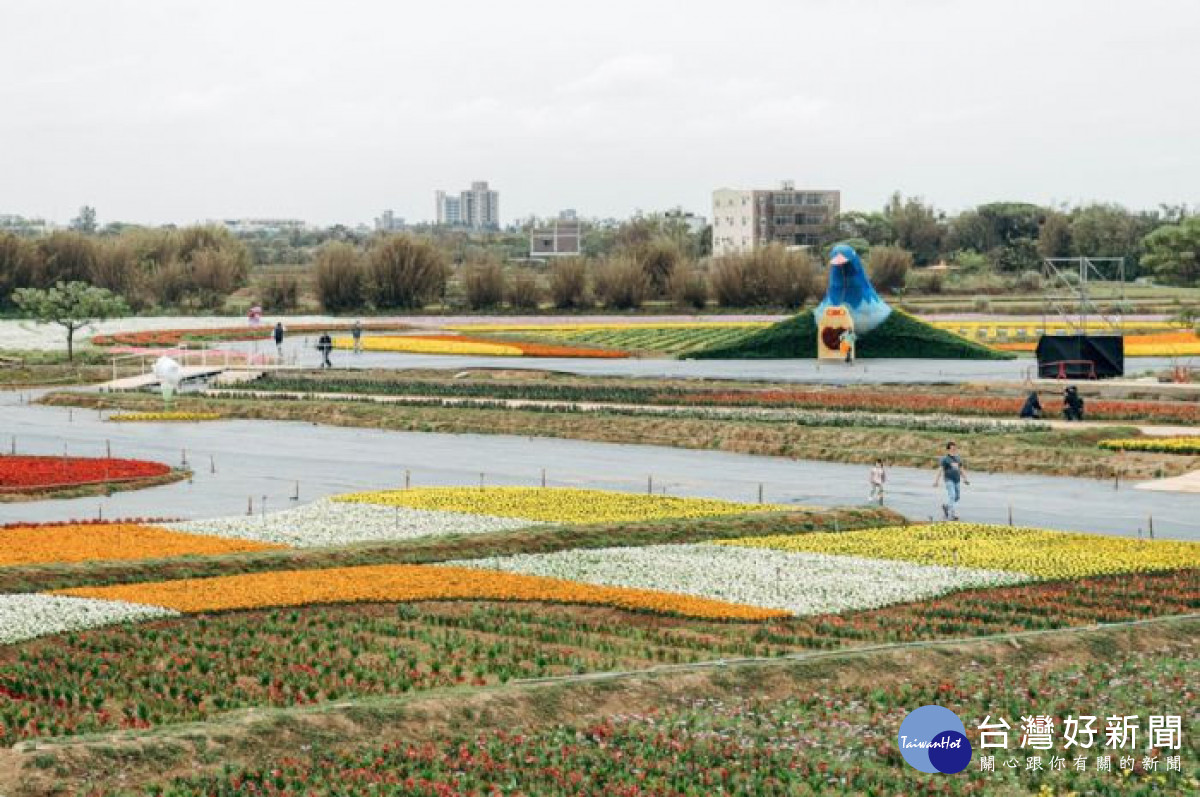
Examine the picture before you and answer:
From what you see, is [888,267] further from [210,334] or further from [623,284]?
[210,334]

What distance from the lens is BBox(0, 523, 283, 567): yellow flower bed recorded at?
112ft

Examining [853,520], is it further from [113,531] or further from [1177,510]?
[113,531]

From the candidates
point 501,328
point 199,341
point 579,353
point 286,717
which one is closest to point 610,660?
point 286,717

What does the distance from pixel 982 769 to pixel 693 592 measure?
11320 mm

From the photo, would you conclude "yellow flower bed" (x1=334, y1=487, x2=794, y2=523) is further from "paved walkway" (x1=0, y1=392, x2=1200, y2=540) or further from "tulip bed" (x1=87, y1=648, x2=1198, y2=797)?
"tulip bed" (x1=87, y1=648, x2=1198, y2=797)

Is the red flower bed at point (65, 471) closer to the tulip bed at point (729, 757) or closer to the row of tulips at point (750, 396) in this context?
the row of tulips at point (750, 396)

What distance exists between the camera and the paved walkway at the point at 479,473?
1668 inches

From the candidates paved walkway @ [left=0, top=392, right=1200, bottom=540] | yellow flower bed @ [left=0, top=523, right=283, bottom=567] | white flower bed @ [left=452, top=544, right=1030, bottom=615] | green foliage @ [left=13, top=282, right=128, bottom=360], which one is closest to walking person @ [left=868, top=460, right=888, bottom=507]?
paved walkway @ [left=0, top=392, right=1200, bottom=540]

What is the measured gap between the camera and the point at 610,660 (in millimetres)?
25531

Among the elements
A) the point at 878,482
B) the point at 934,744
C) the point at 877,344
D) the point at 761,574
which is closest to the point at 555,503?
the point at 878,482

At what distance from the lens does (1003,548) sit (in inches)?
1398

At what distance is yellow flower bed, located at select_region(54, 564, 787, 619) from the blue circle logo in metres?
7.61

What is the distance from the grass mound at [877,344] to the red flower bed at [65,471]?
39.6m

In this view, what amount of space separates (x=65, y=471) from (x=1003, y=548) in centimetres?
2469
